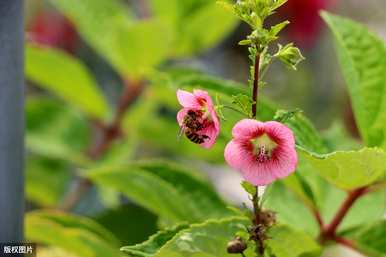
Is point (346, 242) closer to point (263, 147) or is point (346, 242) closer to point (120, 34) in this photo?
point (263, 147)

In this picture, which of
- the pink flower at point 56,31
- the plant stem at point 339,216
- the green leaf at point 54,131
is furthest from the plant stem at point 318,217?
the pink flower at point 56,31

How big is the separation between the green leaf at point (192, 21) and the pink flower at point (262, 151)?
69 centimetres

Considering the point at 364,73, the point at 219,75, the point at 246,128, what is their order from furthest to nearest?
1. the point at 219,75
2. the point at 364,73
3. the point at 246,128

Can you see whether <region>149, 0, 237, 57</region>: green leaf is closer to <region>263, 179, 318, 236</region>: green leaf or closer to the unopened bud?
<region>263, 179, 318, 236</region>: green leaf

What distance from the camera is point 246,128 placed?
2.30ft

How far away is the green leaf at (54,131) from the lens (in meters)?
1.52

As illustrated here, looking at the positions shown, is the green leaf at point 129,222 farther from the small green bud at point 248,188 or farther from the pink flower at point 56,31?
the pink flower at point 56,31

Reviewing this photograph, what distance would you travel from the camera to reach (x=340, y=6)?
3359 mm

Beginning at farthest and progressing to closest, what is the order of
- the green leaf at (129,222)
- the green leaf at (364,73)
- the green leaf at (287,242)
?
the green leaf at (129,222)
the green leaf at (364,73)
the green leaf at (287,242)

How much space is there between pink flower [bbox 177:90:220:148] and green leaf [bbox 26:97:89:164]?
2.55 feet

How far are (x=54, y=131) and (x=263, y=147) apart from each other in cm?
89

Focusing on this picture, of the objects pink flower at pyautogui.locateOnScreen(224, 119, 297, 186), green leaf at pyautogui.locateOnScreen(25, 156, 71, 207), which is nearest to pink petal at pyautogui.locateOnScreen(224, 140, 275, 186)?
pink flower at pyautogui.locateOnScreen(224, 119, 297, 186)

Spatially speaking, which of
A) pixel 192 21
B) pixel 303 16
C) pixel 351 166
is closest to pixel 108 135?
pixel 192 21

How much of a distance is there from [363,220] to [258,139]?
0.36 metres
